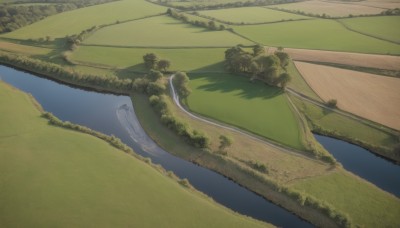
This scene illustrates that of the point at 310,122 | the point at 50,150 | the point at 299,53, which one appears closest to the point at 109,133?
the point at 50,150

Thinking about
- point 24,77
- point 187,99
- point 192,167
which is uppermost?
point 187,99

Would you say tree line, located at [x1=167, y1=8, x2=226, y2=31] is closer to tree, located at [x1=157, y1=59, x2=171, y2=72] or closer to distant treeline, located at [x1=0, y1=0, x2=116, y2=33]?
tree, located at [x1=157, y1=59, x2=171, y2=72]

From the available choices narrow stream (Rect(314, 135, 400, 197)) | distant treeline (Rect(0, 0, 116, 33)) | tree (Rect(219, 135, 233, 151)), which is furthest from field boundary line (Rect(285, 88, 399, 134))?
distant treeline (Rect(0, 0, 116, 33))

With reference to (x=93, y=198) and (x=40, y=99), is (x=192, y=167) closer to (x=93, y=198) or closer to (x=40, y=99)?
(x=93, y=198)

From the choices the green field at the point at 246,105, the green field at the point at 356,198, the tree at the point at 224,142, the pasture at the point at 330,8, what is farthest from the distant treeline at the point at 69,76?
the pasture at the point at 330,8

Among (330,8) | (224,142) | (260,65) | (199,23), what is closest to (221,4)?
(199,23)

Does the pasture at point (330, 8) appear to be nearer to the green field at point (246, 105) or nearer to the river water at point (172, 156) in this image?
the green field at point (246, 105)

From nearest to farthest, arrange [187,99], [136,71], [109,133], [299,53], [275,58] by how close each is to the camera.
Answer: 1. [109,133]
2. [187,99]
3. [275,58]
4. [136,71]
5. [299,53]
